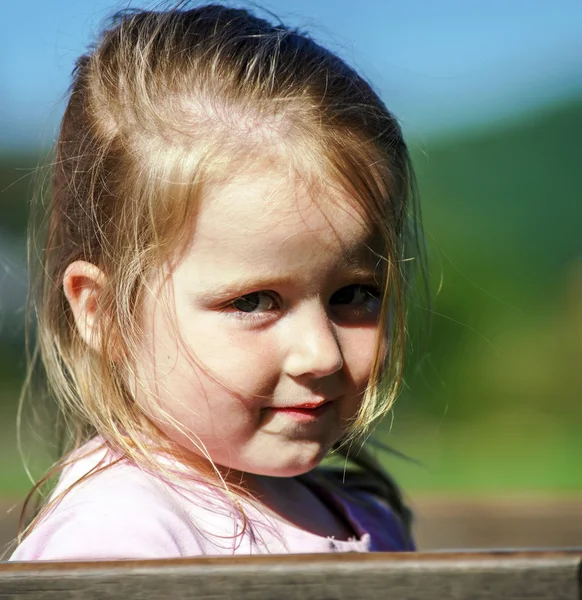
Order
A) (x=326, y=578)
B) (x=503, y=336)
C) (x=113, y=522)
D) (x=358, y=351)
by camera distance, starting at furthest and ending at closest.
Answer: (x=503, y=336) → (x=358, y=351) → (x=113, y=522) → (x=326, y=578)

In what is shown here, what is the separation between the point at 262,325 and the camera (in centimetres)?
97

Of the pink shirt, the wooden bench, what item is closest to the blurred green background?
the pink shirt

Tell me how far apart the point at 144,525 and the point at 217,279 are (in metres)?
0.27

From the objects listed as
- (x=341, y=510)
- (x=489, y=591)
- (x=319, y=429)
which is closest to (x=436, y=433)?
(x=341, y=510)

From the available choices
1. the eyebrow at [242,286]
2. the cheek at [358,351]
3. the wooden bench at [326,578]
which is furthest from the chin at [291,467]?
the wooden bench at [326,578]

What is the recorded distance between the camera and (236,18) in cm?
117

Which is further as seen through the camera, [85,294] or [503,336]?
[503,336]

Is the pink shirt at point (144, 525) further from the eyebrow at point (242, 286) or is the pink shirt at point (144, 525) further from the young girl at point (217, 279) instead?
the eyebrow at point (242, 286)

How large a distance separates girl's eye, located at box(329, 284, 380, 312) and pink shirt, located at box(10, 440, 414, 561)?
0.28 meters

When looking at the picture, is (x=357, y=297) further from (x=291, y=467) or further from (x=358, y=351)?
(x=291, y=467)

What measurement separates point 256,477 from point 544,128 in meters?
3.79

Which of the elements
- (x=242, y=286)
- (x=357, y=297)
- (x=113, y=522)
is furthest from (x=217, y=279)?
(x=113, y=522)

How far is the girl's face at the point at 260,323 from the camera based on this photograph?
954mm

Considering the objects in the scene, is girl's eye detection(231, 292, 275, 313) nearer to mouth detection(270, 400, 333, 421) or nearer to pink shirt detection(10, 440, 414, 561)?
mouth detection(270, 400, 333, 421)
